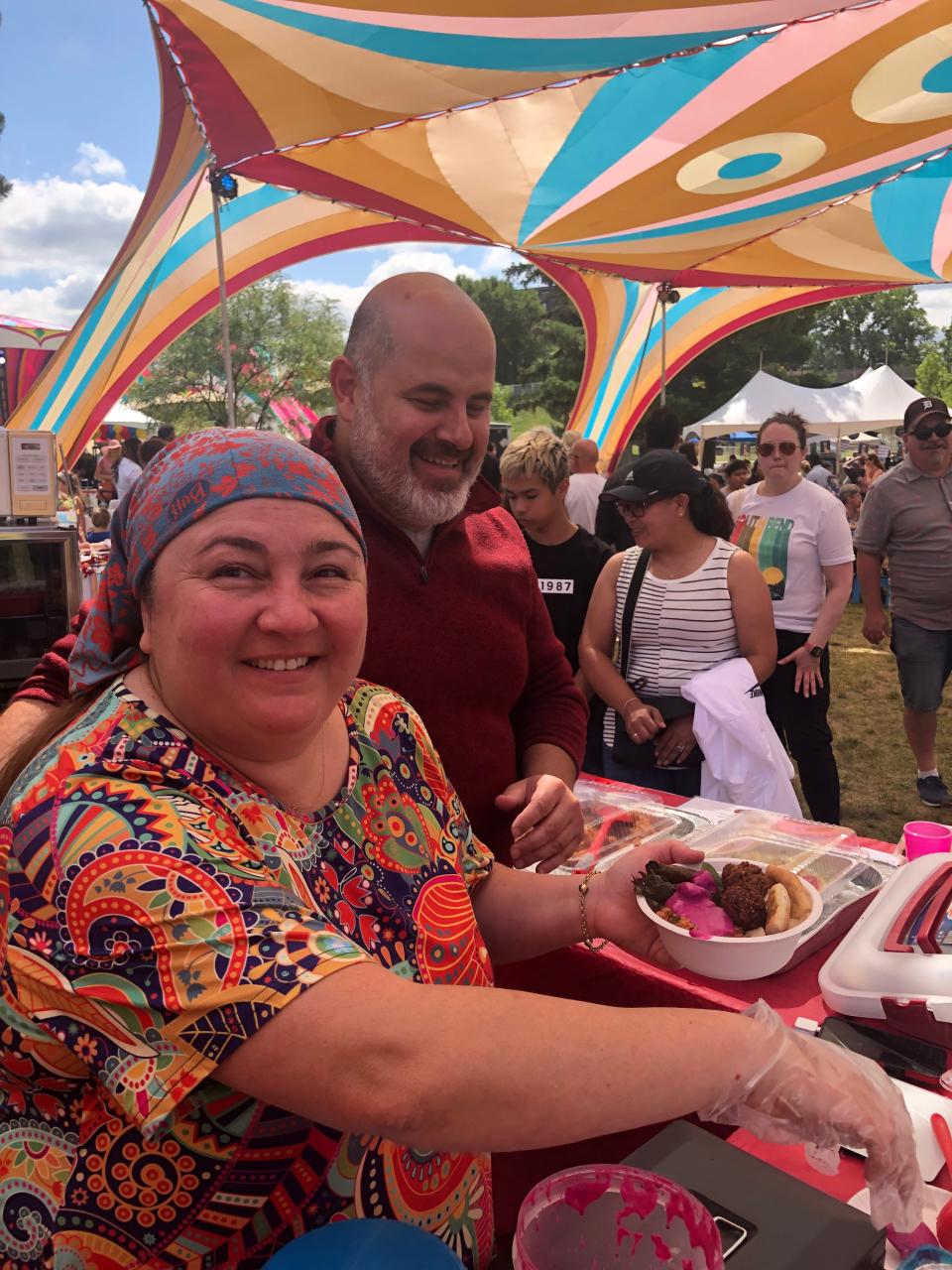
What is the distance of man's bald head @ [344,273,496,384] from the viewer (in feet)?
5.79

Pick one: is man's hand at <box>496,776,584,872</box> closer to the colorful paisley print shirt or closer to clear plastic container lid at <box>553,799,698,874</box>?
clear plastic container lid at <box>553,799,698,874</box>

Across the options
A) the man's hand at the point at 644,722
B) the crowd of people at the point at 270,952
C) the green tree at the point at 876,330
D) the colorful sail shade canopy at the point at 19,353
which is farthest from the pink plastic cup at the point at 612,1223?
the green tree at the point at 876,330

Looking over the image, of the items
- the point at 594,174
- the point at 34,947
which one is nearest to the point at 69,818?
the point at 34,947

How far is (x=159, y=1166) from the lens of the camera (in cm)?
87

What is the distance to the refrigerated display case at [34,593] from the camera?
160 inches

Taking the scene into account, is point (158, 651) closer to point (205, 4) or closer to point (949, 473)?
point (205, 4)

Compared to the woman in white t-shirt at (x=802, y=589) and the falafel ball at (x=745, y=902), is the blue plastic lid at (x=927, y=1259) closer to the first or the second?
the falafel ball at (x=745, y=902)

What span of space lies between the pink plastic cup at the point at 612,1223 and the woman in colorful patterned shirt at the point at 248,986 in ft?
0.27

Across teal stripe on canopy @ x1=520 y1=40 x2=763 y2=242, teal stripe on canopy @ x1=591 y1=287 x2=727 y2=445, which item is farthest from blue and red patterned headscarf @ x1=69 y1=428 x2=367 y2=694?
teal stripe on canopy @ x1=591 y1=287 x2=727 y2=445

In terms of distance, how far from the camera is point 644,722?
3164mm

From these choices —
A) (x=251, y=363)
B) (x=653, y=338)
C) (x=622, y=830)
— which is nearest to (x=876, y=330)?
(x=251, y=363)

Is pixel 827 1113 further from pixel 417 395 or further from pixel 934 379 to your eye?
pixel 934 379

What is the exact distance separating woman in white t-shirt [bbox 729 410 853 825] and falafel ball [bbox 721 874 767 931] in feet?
8.86

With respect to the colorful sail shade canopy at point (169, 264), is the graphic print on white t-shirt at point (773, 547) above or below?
below
